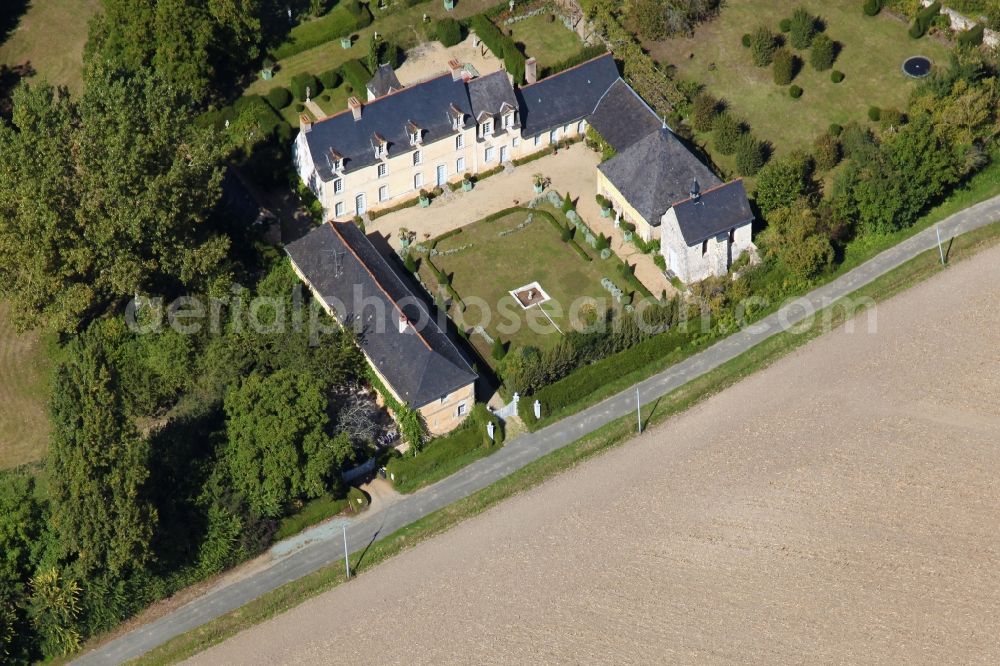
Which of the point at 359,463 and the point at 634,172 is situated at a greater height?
the point at 634,172

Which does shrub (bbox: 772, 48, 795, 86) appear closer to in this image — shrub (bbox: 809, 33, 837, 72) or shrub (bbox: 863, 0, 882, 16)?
shrub (bbox: 809, 33, 837, 72)

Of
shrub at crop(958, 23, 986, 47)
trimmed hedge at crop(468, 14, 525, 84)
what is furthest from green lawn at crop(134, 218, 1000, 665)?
trimmed hedge at crop(468, 14, 525, 84)

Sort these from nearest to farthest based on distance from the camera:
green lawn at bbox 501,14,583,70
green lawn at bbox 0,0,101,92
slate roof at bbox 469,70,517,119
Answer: slate roof at bbox 469,70,517,119
green lawn at bbox 0,0,101,92
green lawn at bbox 501,14,583,70

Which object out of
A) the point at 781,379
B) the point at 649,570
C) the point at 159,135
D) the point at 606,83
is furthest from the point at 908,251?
the point at 159,135

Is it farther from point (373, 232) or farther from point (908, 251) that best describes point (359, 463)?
point (908, 251)

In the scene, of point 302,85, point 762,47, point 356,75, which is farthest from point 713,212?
point 302,85

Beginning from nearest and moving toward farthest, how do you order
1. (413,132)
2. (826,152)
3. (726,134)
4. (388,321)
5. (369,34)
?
(388,321)
(413,132)
(826,152)
(726,134)
(369,34)

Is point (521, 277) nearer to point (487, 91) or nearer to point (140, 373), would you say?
point (487, 91)
